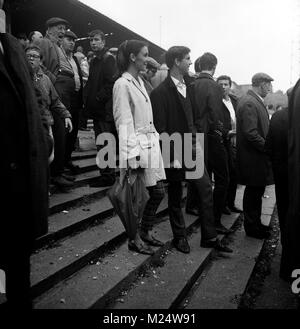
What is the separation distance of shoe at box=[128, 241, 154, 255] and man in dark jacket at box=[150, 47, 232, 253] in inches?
17.8

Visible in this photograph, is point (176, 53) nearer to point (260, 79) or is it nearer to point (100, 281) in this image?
point (260, 79)

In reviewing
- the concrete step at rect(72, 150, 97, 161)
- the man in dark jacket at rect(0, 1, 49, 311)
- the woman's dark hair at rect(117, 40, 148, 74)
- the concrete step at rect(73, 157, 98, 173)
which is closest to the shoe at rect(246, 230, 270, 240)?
the concrete step at rect(73, 157, 98, 173)

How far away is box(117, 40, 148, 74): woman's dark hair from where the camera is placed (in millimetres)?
3729

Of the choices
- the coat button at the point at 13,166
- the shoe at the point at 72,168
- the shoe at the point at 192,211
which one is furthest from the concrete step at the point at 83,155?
the coat button at the point at 13,166

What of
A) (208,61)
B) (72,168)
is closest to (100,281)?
(72,168)

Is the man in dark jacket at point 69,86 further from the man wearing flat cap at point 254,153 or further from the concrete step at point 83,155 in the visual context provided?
the man wearing flat cap at point 254,153

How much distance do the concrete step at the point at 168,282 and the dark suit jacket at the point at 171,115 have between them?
847 millimetres

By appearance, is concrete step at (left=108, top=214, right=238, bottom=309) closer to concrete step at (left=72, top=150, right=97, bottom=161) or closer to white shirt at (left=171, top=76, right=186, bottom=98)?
white shirt at (left=171, top=76, right=186, bottom=98)

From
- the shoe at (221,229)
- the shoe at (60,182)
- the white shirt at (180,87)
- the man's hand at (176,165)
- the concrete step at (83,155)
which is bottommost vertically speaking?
the shoe at (221,229)

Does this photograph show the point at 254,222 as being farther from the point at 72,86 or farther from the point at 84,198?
the point at 72,86

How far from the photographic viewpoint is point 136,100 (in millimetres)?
3625

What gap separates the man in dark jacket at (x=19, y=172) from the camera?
1.83 metres
